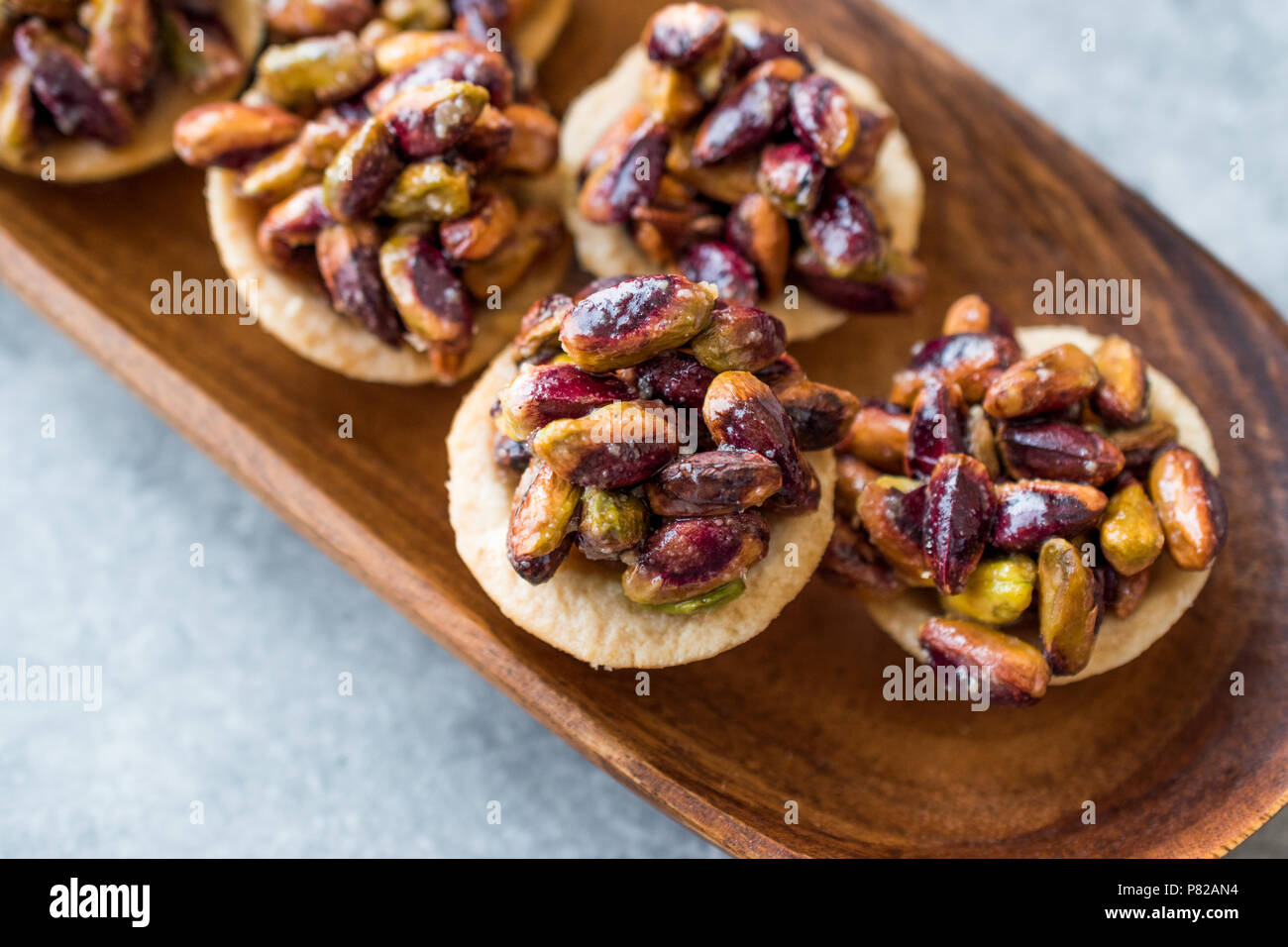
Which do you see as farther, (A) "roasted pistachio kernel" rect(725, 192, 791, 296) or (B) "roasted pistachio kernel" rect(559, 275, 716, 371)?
(A) "roasted pistachio kernel" rect(725, 192, 791, 296)

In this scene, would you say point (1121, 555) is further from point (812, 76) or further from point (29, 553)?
point (29, 553)

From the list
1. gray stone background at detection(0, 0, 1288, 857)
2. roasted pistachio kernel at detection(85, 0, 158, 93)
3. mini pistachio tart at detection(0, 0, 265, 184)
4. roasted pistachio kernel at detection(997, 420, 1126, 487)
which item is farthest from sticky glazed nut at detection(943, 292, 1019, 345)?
roasted pistachio kernel at detection(85, 0, 158, 93)

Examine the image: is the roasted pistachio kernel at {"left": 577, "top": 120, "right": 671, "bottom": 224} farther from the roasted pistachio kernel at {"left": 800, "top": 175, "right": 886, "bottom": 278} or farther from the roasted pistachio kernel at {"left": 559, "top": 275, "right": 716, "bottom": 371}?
the roasted pistachio kernel at {"left": 559, "top": 275, "right": 716, "bottom": 371}

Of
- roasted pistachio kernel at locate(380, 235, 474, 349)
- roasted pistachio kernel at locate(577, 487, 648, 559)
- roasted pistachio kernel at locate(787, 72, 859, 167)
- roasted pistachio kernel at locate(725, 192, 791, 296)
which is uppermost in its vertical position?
roasted pistachio kernel at locate(787, 72, 859, 167)

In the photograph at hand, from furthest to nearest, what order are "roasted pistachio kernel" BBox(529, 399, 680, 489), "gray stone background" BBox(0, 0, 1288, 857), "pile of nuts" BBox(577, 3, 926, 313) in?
"gray stone background" BBox(0, 0, 1288, 857) < "pile of nuts" BBox(577, 3, 926, 313) < "roasted pistachio kernel" BBox(529, 399, 680, 489)

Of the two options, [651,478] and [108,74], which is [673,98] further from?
[108,74]

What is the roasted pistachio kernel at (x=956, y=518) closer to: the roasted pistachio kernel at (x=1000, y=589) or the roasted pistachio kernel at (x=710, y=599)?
the roasted pistachio kernel at (x=1000, y=589)

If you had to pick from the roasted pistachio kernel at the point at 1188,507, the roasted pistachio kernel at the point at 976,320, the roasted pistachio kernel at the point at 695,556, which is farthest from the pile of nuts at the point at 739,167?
the roasted pistachio kernel at the point at 1188,507
